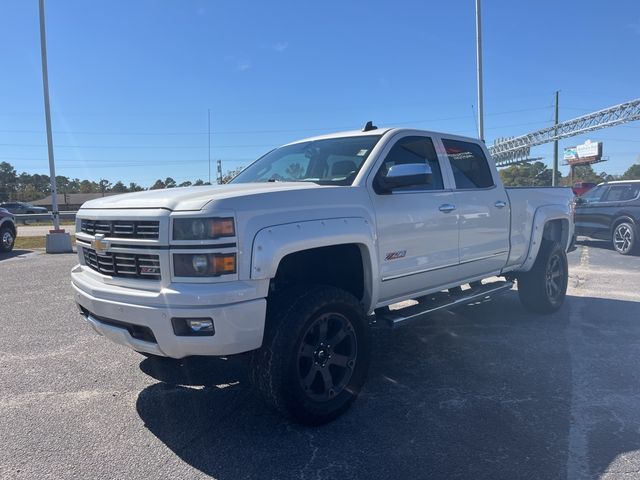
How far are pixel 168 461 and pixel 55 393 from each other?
5.07 feet

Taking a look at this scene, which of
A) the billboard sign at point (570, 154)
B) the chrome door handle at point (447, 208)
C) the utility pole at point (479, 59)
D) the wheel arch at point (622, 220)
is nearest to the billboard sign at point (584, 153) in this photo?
the billboard sign at point (570, 154)

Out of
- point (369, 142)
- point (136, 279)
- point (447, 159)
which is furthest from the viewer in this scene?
point (447, 159)

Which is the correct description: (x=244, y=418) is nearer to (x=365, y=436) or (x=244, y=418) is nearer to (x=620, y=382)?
(x=365, y=436)

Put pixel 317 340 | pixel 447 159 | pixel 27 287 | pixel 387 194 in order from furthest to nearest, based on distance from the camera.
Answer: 1. pixel 27 287
2. pixel 447 159
3. pixel 387 194
4. pixel 317 340

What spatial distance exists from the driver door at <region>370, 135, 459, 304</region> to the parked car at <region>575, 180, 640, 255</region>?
898 centimetres

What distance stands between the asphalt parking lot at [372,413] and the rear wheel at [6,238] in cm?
868

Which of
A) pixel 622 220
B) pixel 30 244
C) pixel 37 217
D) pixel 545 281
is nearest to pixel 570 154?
pixel 622 220

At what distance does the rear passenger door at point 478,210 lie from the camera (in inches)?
186

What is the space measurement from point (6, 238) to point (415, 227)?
1270 cm

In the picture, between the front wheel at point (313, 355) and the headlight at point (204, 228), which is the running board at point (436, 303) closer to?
the front wheel at point (313, 355)

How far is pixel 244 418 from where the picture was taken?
137 inches

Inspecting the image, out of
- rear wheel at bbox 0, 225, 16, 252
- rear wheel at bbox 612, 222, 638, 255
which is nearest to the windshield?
rear wheel at bbox 612, 222, 638, 255

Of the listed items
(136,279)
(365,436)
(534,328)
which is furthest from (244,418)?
(534,328)

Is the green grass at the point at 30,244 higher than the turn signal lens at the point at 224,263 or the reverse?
the reverse
